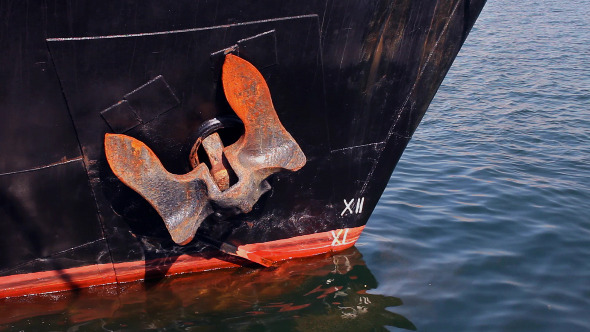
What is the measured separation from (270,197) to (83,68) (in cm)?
157

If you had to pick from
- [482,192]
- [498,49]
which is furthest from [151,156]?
[498,49]

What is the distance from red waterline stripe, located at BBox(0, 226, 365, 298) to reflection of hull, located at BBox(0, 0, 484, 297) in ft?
0.04

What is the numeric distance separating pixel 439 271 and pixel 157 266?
86.2 inches

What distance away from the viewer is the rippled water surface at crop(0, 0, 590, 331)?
403 cm

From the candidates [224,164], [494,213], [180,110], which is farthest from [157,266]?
[494,213]

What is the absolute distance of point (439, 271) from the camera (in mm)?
4719

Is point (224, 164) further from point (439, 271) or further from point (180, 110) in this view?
point (439, 271)

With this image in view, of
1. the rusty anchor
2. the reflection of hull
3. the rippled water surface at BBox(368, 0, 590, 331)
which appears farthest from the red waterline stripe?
the rusty anchor

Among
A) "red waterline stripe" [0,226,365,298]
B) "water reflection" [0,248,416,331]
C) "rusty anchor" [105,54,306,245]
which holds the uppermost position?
"rusty anchor" [105,54,306,245]

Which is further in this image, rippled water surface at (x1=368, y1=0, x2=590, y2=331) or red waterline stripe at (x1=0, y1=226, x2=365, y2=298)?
rippled water surface at (x1=368, y1=0, x2=590, y2=331)

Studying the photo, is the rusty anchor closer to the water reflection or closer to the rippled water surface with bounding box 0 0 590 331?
the water reflection

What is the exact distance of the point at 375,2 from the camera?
3.60 metres

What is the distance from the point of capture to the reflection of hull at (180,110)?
321 cm

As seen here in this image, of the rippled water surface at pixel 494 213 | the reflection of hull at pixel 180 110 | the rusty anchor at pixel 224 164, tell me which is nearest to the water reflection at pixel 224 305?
the reflection of hull at pixel 180 110
